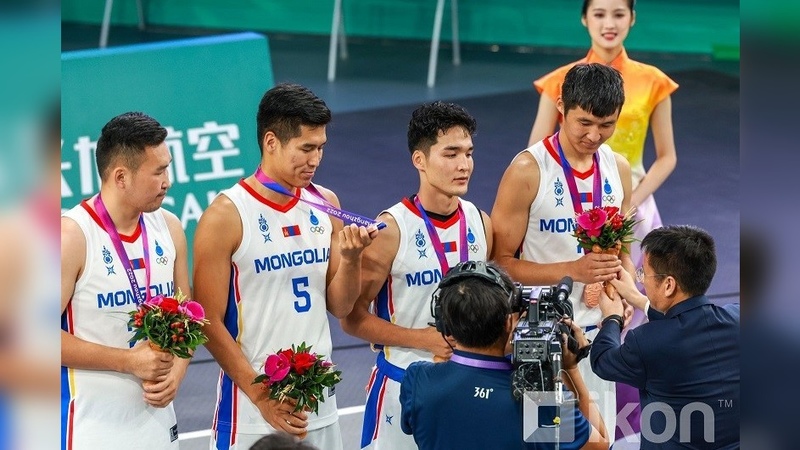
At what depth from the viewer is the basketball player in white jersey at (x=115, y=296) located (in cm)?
405

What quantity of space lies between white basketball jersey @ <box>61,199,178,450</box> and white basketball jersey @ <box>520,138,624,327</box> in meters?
1.88

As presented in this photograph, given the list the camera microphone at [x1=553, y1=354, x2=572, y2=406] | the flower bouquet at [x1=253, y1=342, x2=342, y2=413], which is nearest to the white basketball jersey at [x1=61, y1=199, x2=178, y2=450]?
the flower bouquet at [x1=253, y1=342, x2=342, y2=413]

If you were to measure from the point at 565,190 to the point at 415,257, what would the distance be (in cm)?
92

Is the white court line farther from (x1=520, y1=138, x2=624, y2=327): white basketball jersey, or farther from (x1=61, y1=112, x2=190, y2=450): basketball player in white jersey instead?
(x1=61, y1=112, x2=190, y2=450): basketball player in white jersey

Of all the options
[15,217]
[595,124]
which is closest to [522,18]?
[595,124]

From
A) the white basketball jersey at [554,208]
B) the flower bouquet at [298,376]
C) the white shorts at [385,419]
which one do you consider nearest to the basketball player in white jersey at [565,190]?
the white basketball jersey at [554,208]

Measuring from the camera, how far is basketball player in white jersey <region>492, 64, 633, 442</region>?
16.5 feet

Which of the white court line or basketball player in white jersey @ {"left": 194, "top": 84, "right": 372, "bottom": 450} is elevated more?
basketball player in white jersey @ {"left": 194, "top": 84, "right": 372, "bottom": 450}

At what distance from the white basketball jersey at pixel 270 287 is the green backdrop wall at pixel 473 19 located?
13164mm

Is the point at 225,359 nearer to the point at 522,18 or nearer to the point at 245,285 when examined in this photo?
the point at 245,285

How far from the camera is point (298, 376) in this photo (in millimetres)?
4180

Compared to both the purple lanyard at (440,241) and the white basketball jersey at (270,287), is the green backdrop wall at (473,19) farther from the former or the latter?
the white basketball jersey at (270,287)

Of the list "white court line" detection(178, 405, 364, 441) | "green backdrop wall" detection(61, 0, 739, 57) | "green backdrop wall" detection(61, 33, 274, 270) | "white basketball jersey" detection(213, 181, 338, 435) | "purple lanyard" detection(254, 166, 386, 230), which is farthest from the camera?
"green backdrop wall" detection(61, 0, 739, 57)

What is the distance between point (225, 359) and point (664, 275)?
5.84 feet
